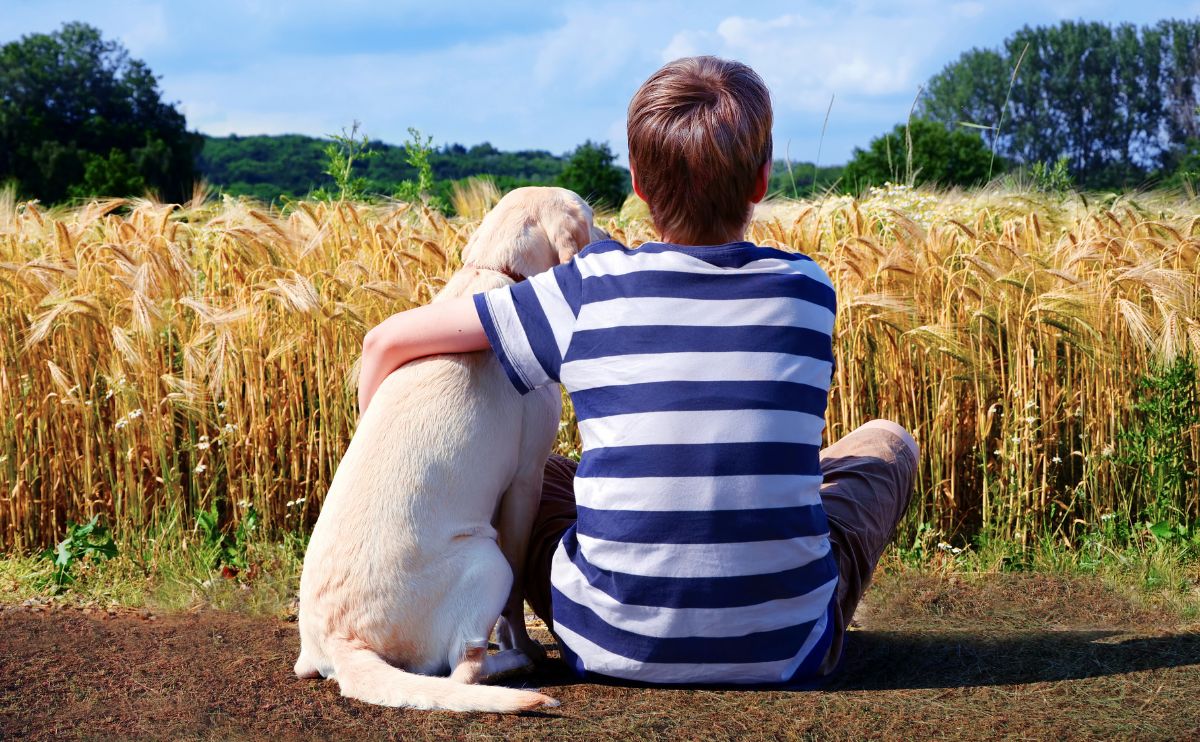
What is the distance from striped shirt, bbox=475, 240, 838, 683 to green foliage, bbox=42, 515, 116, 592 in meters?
2.78

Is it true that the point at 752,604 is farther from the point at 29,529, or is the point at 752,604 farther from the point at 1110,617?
the point at 29,529

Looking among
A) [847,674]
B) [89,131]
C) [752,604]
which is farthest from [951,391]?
[89,131]

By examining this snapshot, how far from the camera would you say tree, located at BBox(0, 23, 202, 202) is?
150 feet

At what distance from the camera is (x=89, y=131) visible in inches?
2055

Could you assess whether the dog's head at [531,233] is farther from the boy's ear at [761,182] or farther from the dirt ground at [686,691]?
the dirt ground at [686,691]

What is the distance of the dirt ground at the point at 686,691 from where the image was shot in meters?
2.20

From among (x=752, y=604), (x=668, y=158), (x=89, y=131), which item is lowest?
(x=752, y=604)

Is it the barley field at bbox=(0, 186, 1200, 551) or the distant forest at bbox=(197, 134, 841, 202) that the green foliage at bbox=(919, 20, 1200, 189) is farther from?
the barley field at bbox=(0, 186, 1200, 551)

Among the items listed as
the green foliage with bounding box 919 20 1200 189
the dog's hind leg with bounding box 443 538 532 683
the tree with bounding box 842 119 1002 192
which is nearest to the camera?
the dog's hind leg with bounding box 443 538 532 683

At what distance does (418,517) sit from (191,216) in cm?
440

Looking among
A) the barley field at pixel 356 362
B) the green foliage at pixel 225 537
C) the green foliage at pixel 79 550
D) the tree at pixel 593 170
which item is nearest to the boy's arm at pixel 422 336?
the barley field at pixel 356 362

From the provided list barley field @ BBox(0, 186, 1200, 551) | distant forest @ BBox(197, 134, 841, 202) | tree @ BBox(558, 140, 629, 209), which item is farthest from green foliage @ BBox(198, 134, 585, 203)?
barley field @ BBox(0, 186, 1200, 551)

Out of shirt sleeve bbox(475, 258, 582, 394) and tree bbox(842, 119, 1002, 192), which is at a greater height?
tree bbox(842, 119, 1002, 192)

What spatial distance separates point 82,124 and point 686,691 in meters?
59.9
